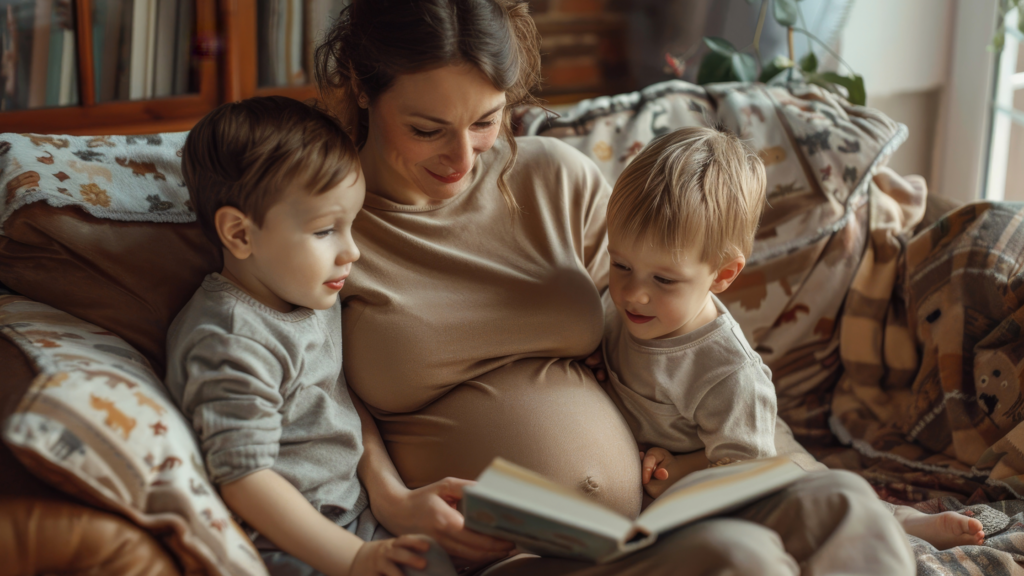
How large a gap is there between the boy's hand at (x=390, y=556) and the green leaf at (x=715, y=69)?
172 centimetres

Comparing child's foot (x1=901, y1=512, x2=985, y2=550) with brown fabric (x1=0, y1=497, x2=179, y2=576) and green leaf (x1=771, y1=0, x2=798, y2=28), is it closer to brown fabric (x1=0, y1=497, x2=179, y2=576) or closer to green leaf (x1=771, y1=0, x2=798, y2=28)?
brown fabric (x1=0, y1=497, x2=179, y2=576)

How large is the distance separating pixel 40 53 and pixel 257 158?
119 cm

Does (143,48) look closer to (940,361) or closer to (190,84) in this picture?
(190,84)

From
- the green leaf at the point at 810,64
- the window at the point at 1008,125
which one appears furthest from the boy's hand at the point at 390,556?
the window at the point at 1008,125

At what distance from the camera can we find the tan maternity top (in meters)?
1.17

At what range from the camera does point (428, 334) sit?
1191 millimetres

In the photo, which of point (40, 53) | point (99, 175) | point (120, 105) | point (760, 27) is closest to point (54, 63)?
point (40, 53)

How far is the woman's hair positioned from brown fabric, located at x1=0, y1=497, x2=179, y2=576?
692 mm

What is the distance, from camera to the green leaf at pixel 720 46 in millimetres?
2252

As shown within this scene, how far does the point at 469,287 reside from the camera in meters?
1.25

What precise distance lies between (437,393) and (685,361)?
1.30 feet

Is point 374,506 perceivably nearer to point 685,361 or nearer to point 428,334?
point 428,334

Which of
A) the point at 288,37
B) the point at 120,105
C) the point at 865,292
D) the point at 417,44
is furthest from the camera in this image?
the point at 288,37

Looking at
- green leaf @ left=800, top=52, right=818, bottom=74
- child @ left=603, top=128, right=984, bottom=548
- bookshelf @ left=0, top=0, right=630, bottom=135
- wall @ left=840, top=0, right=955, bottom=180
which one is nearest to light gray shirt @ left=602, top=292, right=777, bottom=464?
child @ left=603, top=128, right=984, bottom=548
